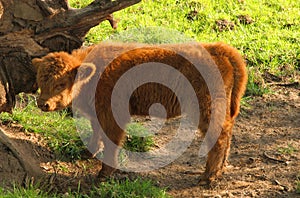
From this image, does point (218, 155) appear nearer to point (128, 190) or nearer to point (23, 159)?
point (128, 190)

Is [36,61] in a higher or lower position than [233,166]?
higher

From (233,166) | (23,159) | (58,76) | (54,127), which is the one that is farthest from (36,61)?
(233,166)

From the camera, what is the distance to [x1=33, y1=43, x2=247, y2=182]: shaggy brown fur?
19.7ft

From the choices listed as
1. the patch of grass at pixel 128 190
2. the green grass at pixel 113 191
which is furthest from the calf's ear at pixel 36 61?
the patch of grass at pixel 128 190

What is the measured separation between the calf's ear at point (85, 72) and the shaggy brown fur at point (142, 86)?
0.13ft

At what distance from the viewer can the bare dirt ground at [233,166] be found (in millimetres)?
6164

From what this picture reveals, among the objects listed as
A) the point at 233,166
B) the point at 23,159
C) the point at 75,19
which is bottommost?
the point at 233,166

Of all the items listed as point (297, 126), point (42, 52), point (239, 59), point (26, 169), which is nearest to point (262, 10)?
point (297, 126)

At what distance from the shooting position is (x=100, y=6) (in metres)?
6.29

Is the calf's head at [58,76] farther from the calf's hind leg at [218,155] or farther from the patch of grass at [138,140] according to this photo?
the calf's hind leg at [218,155]

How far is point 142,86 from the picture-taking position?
632cm

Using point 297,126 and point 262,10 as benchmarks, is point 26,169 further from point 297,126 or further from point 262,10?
point 262,10

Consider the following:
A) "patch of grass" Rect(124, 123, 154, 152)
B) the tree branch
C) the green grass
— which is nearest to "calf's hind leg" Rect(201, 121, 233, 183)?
the green grass

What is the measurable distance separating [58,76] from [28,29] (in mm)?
849
